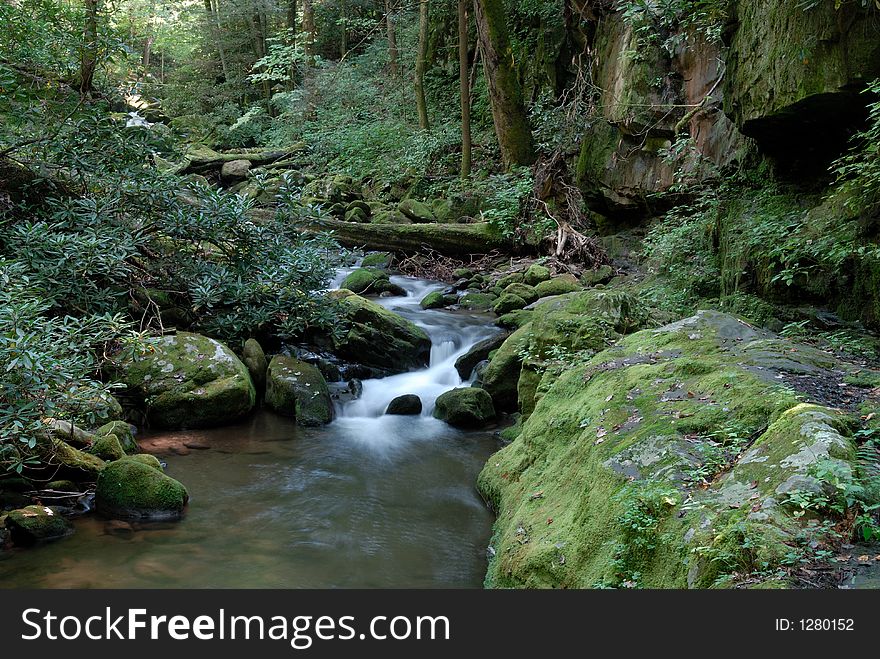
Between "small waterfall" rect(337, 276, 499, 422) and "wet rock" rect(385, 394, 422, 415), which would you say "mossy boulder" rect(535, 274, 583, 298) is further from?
"wet rock" rect(385, 394, 422, 415)

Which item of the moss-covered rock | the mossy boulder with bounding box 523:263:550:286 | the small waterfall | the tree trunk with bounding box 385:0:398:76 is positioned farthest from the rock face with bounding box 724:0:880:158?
the tree trunk with bounding box 385:0:398:76

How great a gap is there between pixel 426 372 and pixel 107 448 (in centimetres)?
494

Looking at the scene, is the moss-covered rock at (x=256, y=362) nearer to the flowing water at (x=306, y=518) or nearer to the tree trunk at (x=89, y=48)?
the flowing water at (x=306, y=518)

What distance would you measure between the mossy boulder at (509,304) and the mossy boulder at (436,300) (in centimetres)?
119

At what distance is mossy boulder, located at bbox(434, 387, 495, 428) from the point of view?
28.3ft

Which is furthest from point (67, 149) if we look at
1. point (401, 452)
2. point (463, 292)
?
point (463, 292)

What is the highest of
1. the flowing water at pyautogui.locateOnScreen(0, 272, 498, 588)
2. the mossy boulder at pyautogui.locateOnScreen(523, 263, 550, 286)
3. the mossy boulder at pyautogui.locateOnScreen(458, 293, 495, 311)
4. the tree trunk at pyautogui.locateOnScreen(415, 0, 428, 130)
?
the tree trunk at pyautogui.locateOnScreen(415, 0, 428, 130)

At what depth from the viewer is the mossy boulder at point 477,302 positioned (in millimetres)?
12609

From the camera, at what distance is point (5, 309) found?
5.18 m

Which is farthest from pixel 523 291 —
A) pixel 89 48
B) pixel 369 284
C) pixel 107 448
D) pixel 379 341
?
pixel 107 448

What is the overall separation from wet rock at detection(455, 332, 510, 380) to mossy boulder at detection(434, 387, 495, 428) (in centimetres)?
114

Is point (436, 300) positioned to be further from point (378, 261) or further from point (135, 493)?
point (135, 493)

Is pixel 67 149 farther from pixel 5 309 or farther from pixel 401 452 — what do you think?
pixel 401 452

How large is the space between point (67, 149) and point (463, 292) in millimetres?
7336
